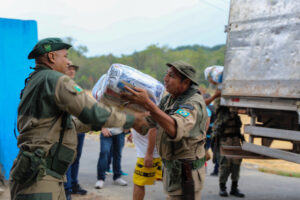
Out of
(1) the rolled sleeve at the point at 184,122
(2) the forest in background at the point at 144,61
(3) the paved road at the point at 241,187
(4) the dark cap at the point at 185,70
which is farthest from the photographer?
(2) the forest in background at the point at 144,61

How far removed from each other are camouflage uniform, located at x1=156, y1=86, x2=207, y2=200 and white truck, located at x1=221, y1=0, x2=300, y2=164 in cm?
139

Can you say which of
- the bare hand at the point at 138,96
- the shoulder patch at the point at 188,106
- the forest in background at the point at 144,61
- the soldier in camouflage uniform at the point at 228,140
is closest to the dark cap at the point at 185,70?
the shoulder patch at the point at 188,106

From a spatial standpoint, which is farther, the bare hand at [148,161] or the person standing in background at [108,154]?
the person standing in background at [108,154]

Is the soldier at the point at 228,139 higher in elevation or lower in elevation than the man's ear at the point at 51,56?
lower

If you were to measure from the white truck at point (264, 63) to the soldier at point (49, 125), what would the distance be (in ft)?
7.69

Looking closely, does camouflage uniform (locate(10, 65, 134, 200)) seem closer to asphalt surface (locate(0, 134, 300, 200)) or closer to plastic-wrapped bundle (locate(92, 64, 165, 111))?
plastic-wrapped bundle (locate(92, 64, 165, 111))

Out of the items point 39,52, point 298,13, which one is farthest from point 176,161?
point 298,13

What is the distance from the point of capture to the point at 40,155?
7.89 feet

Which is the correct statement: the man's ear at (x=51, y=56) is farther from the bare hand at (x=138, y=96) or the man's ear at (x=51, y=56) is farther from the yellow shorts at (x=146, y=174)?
the yellow shorts at (x=146, y=174)

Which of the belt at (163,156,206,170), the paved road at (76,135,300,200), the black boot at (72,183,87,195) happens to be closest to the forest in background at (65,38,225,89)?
the paved road at (76,135,300,200)

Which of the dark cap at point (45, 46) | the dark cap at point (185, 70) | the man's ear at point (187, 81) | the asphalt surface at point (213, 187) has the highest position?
the dark cap at point (45, 46)

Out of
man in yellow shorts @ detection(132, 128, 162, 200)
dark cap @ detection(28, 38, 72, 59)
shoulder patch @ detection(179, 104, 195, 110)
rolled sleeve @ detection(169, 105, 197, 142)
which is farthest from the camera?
man in yellow shorts @ detection(132, 128, 162, 200)

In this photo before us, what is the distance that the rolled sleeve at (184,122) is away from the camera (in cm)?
277

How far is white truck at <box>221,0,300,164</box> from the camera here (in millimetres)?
4039
